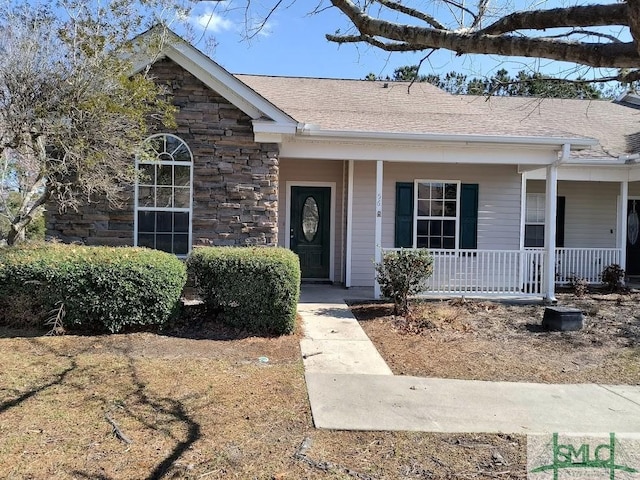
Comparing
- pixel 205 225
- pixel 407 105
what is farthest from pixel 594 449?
pixel 407 105

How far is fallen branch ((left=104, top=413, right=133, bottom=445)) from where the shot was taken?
351cm

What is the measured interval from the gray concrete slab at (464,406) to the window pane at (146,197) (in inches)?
195

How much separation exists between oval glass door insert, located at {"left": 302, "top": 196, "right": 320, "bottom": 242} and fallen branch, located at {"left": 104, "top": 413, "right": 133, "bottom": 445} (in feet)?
25.8

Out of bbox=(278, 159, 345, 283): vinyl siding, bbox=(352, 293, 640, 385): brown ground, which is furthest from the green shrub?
bbox=(278, 159, 345, 283): vinyl siding

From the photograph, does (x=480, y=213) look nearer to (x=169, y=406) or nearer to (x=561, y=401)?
(x=561, y=401)

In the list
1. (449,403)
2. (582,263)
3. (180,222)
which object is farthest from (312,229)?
(449,403)

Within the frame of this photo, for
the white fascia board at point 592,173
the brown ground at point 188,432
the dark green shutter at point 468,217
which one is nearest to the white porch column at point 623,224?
the white fascia board at point 592,173

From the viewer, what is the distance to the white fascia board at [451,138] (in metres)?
9.01

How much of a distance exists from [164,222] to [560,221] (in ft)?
33.0

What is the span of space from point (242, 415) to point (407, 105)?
9.38m

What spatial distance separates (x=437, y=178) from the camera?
11.0 m

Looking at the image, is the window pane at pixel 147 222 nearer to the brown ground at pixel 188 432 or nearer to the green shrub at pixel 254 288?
the green shrub at pixel 254 288

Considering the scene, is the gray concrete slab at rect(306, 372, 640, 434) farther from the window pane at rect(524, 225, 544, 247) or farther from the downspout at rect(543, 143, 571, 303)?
the window pane at rect(524, 225, 544, 247)

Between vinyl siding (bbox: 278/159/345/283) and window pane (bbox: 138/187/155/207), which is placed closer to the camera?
window pane (bbox: 138/187/155/207)
